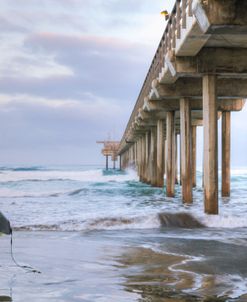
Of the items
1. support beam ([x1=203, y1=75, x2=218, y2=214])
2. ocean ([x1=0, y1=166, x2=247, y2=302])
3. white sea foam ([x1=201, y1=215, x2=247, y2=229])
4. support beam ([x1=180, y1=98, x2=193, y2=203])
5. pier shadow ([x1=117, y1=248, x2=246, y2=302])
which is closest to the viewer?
pier shadow ([x1=117, y1=248, x2=246, y2=302])

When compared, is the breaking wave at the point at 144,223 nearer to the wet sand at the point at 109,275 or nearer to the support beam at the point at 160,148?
the wet sand at the point at 109,275

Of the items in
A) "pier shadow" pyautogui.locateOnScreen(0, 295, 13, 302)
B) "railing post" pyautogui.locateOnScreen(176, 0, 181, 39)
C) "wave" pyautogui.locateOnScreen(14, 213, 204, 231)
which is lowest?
"wave" pyautogui.locateOnScreen(14, 213, 204, 231)

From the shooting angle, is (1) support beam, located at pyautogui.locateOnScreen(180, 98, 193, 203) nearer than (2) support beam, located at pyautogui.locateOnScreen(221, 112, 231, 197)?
Yes

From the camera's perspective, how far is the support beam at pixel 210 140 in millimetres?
11406

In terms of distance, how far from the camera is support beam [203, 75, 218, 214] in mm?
11406

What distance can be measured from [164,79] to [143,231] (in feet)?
18.6

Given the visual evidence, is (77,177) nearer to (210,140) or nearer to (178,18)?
(210,140)

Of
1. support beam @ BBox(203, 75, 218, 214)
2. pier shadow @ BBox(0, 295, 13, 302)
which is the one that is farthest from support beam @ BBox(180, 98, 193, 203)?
pier shadow @ BBox(0, 295, 13, 302)

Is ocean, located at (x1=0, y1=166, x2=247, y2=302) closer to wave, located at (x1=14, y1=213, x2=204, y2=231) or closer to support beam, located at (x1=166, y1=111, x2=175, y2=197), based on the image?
wave, located at (x1=14, y1=213, x2=204, y2=231)

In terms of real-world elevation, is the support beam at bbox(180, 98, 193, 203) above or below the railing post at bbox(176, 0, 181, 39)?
below

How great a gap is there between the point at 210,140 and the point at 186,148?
3.42 metres

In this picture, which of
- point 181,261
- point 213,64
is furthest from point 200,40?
point 181,261

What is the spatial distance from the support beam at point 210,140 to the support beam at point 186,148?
3.13 metres

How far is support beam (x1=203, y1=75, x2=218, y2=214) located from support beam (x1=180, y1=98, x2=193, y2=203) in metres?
3.13
